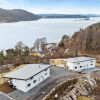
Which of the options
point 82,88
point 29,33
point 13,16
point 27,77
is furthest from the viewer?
point 13,16

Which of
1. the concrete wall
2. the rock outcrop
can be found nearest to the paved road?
the concrete wall

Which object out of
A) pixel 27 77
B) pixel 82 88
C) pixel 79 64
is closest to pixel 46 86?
pixel 27 77

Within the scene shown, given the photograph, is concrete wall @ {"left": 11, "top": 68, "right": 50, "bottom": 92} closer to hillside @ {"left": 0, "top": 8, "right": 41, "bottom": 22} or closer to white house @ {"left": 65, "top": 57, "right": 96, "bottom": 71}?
white house @ {"left": 65, "top": 57, "right": 96, "bottom": 71}

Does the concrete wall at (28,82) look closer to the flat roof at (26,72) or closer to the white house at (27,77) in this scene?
the white house at (27,77)

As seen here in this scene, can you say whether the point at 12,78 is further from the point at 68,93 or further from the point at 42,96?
the point at 68,93

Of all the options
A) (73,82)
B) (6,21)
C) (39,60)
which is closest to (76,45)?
(39,60)

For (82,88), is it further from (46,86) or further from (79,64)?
(79,64)

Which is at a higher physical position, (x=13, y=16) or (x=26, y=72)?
(x=26, y=72)
